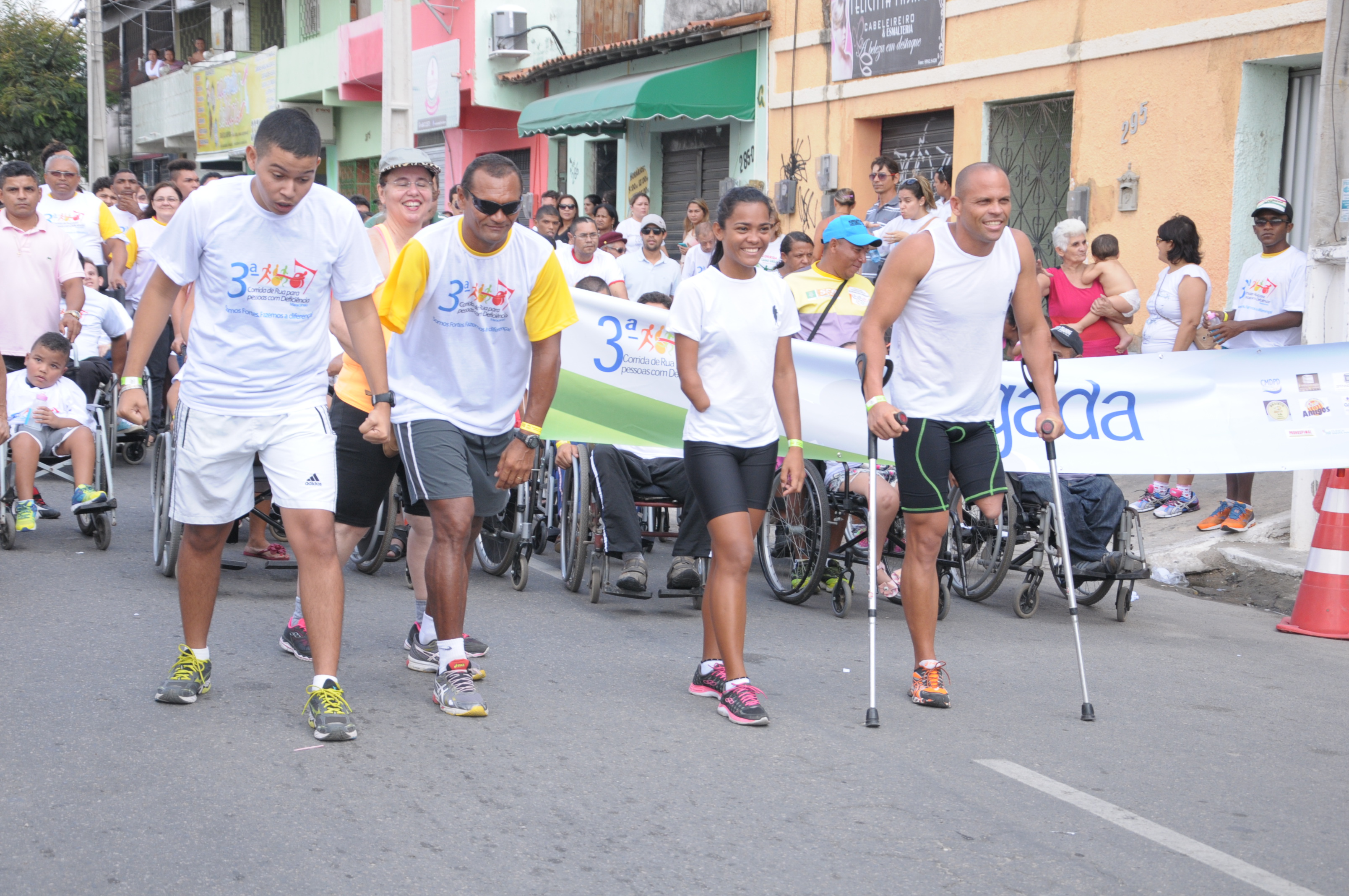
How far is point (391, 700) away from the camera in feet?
17.6

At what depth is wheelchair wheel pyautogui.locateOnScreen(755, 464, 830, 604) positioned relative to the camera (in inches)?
294

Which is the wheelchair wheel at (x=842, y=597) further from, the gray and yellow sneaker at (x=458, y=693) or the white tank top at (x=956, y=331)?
the gray and yellow sneaker at (x=458, y=693)

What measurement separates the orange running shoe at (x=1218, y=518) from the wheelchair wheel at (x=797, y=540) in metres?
3.08

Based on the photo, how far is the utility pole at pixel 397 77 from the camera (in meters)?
17.0

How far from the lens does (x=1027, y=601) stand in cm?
761

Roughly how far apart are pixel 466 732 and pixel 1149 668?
3169mm

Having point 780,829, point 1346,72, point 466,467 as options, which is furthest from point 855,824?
point 1346,72

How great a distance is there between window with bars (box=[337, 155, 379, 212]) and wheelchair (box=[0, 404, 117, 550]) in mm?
20718

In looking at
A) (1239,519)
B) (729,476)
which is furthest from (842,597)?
(1239,519)

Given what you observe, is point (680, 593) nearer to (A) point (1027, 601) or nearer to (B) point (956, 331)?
(A) point (1027, 601)

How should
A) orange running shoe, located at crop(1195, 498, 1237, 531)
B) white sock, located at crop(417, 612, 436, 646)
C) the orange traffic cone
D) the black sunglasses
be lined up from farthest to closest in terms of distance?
orange running shoe, located at crop(1195, 498, 1237, 531) → the orange traffic cone → white sock, located at crop(417, 612, 436, 646) → the black sunglasses

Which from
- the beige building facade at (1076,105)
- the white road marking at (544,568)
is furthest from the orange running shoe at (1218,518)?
the white road marking at (544,568)

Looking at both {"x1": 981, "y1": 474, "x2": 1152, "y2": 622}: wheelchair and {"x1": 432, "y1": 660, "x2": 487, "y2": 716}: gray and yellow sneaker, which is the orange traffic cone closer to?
{"x1": 981, "y1": 474, "x2": 1152, "y2": 622}: wheelchair

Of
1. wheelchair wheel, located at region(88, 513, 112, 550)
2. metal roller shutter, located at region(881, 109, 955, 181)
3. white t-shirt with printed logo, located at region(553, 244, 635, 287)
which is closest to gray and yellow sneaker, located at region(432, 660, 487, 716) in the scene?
wheelchair wheel, located at region(88, 513, 112, 550)
